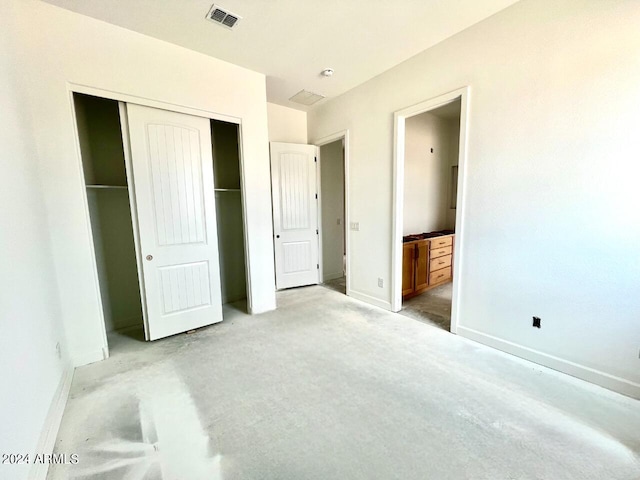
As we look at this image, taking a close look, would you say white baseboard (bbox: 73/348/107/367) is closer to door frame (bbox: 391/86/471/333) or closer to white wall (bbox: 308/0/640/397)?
door frame (bbox: 391/86/471/333)

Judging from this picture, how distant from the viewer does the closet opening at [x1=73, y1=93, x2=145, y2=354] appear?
108 inches

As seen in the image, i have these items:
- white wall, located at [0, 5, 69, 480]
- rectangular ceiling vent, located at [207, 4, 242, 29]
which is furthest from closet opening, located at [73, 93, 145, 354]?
rectangular ceiling vent, located at [207, 4, 242, 29]

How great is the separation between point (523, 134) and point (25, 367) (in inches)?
141

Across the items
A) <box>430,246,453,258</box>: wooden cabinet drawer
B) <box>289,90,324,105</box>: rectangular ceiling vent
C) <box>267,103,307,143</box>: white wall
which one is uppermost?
<box>289,90,324,105</box>: rectangular ceiling vent

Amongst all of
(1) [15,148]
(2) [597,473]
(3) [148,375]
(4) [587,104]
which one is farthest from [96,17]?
(2) [597,473]

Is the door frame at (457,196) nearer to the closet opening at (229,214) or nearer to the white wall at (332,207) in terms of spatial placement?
the white wall at (332,207)

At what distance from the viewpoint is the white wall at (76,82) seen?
2.02 meters

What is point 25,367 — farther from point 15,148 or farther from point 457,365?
point 457,365

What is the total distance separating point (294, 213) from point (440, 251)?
2.39m

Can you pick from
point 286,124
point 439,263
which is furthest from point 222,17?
point 439,263

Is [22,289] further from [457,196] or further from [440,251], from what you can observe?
[440,251]

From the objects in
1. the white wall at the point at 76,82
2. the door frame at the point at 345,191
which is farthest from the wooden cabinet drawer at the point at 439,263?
the white wall at the point at 76,82

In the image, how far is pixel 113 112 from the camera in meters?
2.87

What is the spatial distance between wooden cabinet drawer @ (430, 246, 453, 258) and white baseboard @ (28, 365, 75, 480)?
416 cm
